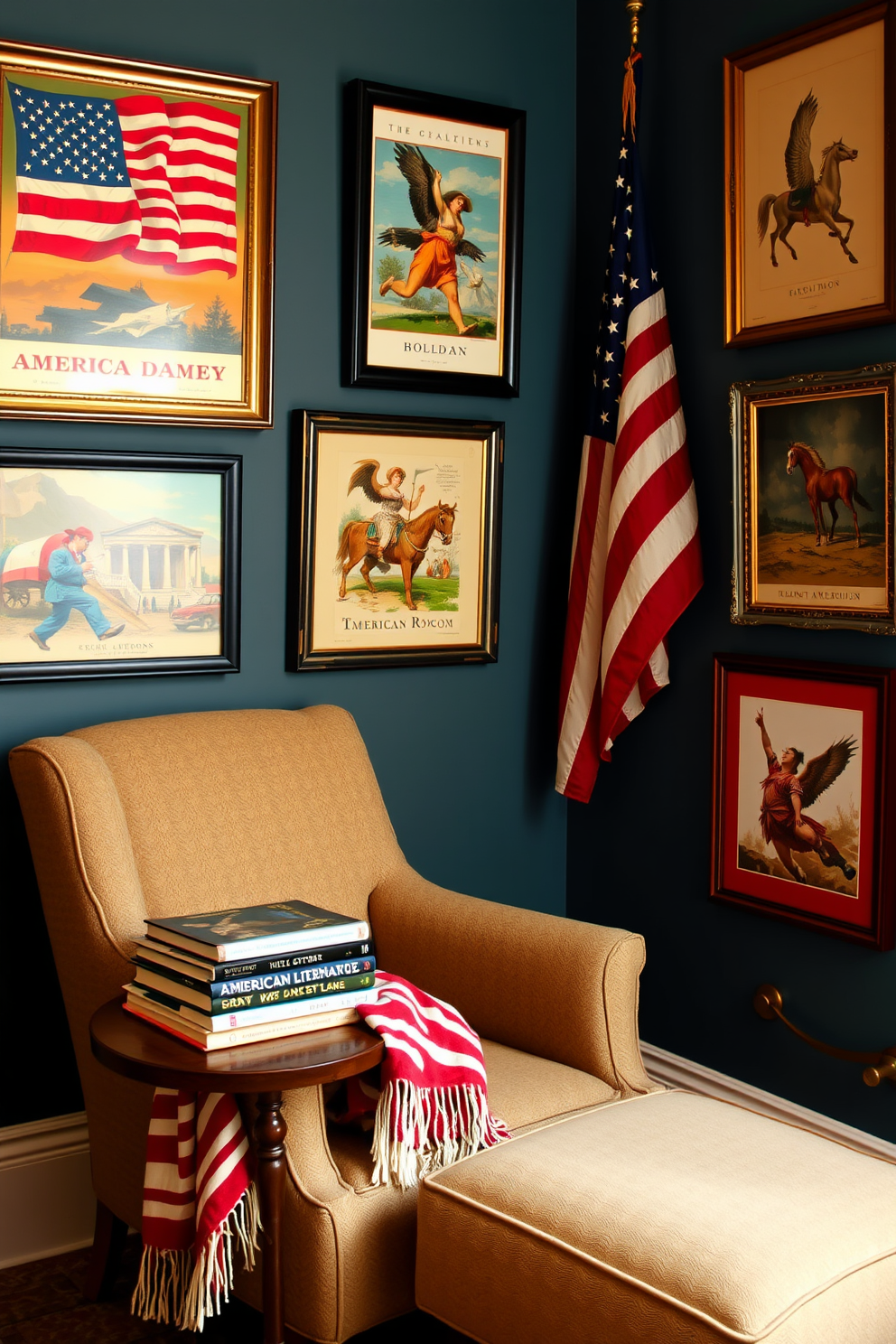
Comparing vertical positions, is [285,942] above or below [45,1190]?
above

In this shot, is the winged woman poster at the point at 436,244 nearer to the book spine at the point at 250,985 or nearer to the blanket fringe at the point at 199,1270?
the book spine at the point at 250,985

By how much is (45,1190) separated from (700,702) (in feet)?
6.23

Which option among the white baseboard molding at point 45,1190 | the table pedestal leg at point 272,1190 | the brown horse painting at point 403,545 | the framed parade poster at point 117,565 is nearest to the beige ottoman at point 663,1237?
the table pedestal leg at point 272,1190

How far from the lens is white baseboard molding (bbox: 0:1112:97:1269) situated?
107 inches

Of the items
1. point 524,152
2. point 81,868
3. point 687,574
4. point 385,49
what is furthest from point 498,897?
point 385,49

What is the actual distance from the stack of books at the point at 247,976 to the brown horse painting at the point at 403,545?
4.06 feet

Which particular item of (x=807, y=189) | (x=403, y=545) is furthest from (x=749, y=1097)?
(x=807, y=189)

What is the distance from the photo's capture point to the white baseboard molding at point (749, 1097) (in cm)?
270

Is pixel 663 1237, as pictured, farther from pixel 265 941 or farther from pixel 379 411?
pixel 379 411

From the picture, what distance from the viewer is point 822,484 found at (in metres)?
2.75


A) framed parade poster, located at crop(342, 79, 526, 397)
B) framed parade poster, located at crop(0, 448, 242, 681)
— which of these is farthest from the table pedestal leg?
framed parade poster, located at crop(342, 79, 526, 397)

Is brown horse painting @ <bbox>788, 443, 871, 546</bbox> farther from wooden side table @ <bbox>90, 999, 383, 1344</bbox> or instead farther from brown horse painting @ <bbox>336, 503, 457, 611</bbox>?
wooden side table @ <bbox>90, 999, 383, 1344</bbox>

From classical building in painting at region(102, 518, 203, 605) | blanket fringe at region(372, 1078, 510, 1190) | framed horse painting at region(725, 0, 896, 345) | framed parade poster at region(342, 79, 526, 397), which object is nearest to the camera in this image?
blanket fringe at region(372, 1078, 510, 1190)

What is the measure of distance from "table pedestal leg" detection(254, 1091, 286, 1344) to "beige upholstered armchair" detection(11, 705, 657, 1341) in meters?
0.07
